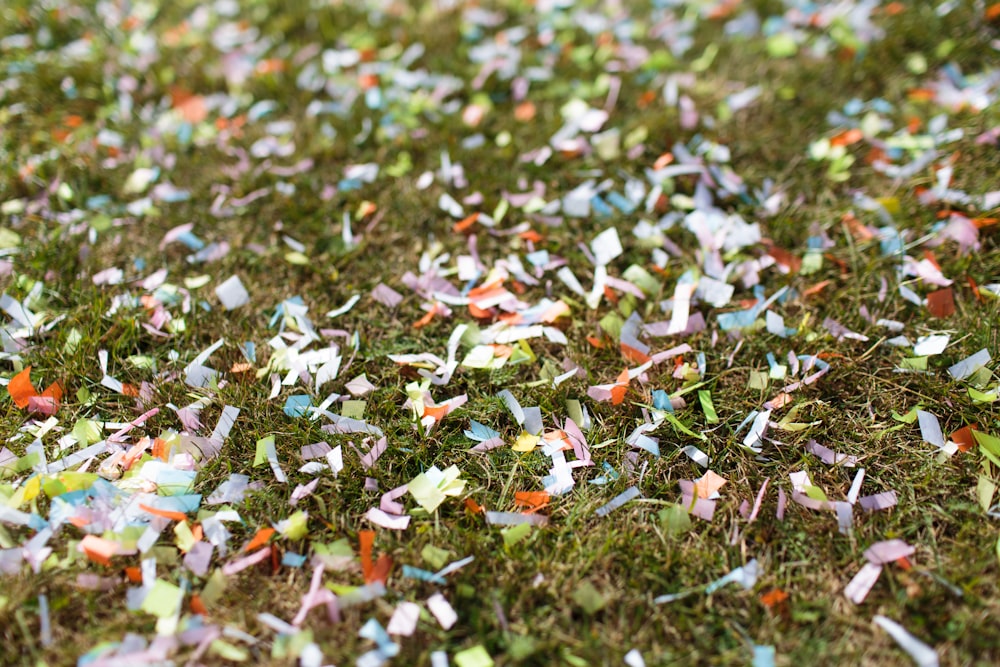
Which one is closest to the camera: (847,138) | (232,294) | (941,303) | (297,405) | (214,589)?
(214,589)

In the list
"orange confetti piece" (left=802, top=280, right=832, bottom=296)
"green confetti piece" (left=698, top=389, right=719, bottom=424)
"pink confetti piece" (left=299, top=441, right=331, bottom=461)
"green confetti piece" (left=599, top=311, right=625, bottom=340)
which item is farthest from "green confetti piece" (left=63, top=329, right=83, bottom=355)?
"orange confetti piece" (left=802, top=280, right=832, bottom=296)

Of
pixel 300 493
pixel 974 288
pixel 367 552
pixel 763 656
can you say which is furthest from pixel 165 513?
pixel 974 288

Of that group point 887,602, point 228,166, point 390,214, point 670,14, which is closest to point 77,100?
point 228,166

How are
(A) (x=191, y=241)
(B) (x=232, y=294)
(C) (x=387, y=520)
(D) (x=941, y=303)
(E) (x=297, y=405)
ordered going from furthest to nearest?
(A) (x=191, y=241), (B) (x=232, y=294), (D) (x=941, y=303), (E) (x=297, y=405), (C) (x=387, y=520)

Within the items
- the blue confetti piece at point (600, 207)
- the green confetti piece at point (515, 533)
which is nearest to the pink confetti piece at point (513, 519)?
the green confetti piece at point (515, 533)

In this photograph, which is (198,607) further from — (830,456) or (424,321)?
(830,456)

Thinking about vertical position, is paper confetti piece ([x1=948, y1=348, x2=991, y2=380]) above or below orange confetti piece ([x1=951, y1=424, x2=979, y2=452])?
above

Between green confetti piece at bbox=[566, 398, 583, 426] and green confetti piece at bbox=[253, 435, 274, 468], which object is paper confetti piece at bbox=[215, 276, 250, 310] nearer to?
green confetti piece at bbox=[253, 435, 274, 468]
